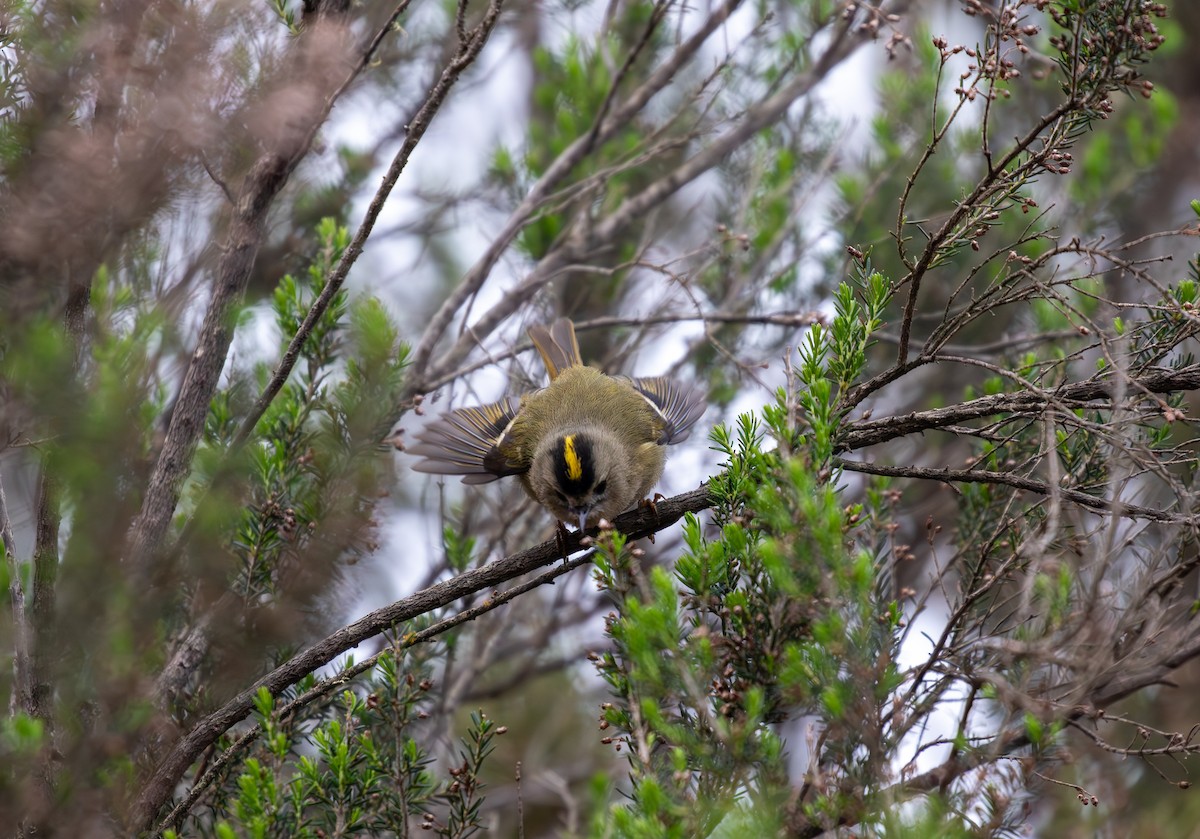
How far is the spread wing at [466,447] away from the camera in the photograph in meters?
4.33

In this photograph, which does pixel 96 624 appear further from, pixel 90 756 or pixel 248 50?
pixel 248 50

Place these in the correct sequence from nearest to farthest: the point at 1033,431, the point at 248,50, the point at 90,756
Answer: the point at 90,756, the point at 248,50, the point at 1033,431

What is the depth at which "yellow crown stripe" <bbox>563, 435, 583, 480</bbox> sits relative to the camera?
400cm

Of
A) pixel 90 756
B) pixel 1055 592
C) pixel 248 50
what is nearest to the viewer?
pixel 1055 592

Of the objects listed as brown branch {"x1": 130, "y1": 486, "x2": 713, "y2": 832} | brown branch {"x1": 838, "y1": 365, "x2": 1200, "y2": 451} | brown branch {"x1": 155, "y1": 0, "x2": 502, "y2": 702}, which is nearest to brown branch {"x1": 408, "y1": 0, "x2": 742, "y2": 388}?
brown branch {"x1": 155, "y1": 0, "x2": 502, "y2": 702}

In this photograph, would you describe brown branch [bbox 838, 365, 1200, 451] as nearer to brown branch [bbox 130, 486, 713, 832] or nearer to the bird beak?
brown branch [bbox 130, 486, 713, 832]

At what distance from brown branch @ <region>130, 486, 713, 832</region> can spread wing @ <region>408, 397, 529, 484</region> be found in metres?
1.24

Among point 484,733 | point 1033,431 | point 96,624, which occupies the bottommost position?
point 484,733

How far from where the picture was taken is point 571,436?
426 centimetres

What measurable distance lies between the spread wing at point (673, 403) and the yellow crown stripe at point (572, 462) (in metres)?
0.69

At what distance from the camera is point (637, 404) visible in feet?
15.9

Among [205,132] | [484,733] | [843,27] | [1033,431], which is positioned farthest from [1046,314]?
[205,132]

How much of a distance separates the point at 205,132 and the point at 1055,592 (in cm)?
227

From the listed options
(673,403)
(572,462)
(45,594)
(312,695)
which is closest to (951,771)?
(312,695)
